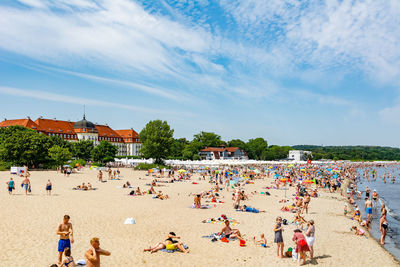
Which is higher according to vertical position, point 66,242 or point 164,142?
point 164,142

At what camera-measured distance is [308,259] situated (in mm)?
10039

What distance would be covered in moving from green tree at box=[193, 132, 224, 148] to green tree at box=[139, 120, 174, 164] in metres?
61.1

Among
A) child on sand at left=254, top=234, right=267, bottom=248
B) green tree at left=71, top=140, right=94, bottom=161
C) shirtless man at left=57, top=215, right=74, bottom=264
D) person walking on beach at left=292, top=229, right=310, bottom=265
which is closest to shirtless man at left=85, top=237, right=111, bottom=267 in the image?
shirtless man at left=57, top=215, right=74, bottom=264

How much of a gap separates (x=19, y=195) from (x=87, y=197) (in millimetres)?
4224

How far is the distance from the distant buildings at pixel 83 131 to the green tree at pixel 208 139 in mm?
26061

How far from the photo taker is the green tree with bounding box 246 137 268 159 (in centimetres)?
12661

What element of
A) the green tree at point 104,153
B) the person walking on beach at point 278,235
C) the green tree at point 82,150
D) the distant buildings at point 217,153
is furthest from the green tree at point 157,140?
the distant buildings at point 217,153

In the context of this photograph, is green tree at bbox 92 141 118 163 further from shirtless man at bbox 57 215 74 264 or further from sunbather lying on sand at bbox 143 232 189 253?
shirtless man at bbox 57 215 74 264

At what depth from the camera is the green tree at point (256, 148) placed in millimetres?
126613

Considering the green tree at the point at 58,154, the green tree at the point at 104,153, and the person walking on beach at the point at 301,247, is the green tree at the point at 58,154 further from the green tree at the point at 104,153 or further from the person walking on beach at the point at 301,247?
the person walking on beach at the point at 301,247

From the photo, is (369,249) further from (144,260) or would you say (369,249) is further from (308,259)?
(144,260)

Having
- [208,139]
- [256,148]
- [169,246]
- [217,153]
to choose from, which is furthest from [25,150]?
[256,148]

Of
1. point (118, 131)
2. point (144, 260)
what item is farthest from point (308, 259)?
point (118, 131)

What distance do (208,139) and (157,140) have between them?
64.9 m
